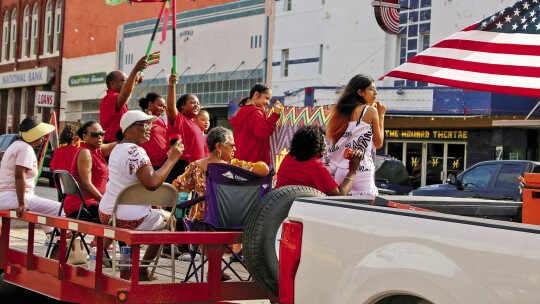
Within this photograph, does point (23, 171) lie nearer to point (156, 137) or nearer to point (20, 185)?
point (20, 185)

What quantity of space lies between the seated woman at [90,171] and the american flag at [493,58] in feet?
10.5

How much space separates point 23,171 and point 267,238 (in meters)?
3.19

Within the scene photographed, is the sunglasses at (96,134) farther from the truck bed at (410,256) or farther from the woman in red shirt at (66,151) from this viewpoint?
the truck bed at (410,256)

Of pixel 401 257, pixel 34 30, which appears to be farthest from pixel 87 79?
pixel 401 257

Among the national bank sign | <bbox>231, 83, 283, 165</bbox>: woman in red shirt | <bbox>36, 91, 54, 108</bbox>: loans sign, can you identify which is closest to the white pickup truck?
<bbox>231, 83, 283, 165</bbox>: woman in red shirt

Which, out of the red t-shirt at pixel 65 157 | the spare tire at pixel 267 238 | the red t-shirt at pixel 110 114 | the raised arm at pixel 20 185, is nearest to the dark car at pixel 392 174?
the red t-shirt at pixel 65 157

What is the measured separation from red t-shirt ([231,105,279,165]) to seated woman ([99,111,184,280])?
1582mm

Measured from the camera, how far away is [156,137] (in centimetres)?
798

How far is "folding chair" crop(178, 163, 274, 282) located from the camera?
560 centimetres

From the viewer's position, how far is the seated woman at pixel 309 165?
555 cm

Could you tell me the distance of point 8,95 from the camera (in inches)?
1954

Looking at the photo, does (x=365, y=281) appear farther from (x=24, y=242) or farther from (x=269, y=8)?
(x=269, y=8)

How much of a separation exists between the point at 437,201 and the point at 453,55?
1.25m

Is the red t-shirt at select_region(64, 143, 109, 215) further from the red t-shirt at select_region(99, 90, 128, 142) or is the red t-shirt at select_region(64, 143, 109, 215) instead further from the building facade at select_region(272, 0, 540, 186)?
the building facade at select_region(272, 0, 540, 186)
